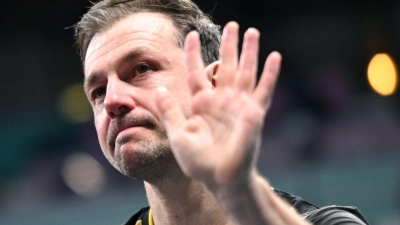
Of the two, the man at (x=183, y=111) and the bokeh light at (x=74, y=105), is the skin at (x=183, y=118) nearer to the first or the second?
the man at (x=183, y=111)

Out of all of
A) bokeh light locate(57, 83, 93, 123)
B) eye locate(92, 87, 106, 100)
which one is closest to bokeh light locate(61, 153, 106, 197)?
bokeh light locate(57, 83, 93, 123)

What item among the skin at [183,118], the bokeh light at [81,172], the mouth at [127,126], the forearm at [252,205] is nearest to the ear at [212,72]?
the skin at [183,118]

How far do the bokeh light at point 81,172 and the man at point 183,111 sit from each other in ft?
14.1

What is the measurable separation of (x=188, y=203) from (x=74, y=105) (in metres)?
5.27

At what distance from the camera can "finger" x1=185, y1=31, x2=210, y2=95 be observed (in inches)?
48.3

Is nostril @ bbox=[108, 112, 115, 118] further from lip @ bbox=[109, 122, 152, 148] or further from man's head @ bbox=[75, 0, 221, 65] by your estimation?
man's head @ bbox=[75, 0, 221, 65]

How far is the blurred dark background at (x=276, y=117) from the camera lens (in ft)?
19.0

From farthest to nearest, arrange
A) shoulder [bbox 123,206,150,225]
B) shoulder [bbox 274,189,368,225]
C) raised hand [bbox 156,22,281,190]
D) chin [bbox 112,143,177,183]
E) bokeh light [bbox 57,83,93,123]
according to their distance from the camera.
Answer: bokeh light [bbox 57,83,93,123] → shoulder [bbox 123,206,150,225] → chin [bbox 112,143,177,183] → shoulder [bbox 274,189,368,225] → raised hand [bbox 156,22,281,190]

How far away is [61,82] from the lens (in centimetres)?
718

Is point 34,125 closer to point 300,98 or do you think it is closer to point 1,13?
point 1,13

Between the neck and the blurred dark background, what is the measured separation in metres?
3.97

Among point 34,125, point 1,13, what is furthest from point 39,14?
point 34,125

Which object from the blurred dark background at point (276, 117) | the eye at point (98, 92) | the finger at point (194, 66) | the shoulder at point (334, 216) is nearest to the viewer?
the finger at point (194, 66)

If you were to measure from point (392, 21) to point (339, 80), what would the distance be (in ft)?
3.44
